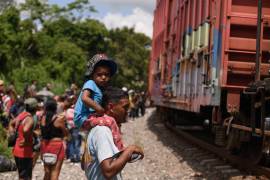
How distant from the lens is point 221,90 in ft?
28.6

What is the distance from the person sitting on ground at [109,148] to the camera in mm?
3367

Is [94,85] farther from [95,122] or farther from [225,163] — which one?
[225,163]

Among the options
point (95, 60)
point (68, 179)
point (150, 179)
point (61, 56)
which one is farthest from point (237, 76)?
point (61, 56)

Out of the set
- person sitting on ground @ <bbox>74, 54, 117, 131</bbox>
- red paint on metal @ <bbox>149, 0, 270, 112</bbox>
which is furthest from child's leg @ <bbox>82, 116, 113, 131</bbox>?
red paint on metal @ <bbox>149, 0, 270, 112</bbox>

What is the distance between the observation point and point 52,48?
42.8 m

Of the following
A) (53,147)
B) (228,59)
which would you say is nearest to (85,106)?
(53,147)

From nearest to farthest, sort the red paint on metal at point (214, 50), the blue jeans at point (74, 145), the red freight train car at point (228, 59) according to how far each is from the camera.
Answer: the red freight train car at point (228, 59)
the red paint on metal at point (214, 50)
the blue jeans at point (74, 145)

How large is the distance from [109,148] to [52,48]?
40.0m

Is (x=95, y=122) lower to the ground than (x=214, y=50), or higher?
lower

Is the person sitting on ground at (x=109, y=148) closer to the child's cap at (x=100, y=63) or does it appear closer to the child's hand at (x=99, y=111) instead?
the child's hand at (x=99, y=111)

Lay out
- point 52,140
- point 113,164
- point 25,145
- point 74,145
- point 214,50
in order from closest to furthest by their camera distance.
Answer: point 113,164
point 25,145
point 52,140
point 214,50
point 74,145

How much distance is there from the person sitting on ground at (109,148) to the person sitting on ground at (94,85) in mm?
60

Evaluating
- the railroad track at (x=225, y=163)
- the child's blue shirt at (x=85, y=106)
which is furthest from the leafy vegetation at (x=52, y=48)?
the child's blue shirt at (x=85, y=106)

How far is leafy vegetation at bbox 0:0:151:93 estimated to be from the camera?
3193cm
